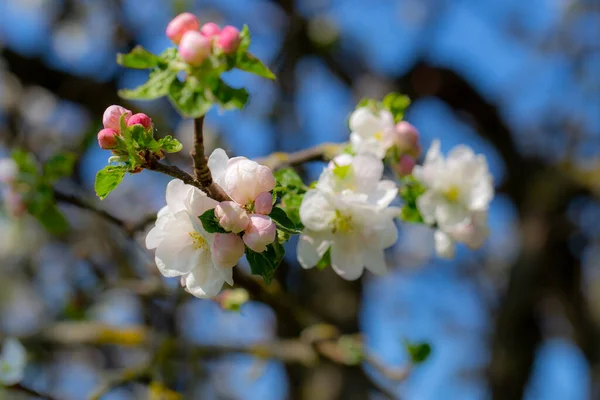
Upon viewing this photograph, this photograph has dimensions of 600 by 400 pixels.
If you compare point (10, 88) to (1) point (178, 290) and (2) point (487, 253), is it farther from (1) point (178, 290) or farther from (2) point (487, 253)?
(2) point (487, 253)

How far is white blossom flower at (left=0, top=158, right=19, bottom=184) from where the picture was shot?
1.47 metres

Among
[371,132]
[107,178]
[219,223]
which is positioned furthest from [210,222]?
[371,132]

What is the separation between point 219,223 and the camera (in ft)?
2.43

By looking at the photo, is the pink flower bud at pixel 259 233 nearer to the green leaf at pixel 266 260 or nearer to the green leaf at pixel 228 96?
the green leaf at pixel 266 260

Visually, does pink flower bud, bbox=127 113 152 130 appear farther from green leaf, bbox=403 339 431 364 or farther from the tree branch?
green leaf, bbox=403 339 431 364

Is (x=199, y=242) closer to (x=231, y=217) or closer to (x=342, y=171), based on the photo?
(x=231, y=217)

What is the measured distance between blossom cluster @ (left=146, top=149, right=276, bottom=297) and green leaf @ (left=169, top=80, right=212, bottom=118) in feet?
0.35

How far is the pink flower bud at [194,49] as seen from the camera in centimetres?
70

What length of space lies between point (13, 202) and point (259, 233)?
3.33ft

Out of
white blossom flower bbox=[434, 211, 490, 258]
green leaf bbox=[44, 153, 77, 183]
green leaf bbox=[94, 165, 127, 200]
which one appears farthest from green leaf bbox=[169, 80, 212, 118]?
green leaf bbox=[44, 153, 77, 183]

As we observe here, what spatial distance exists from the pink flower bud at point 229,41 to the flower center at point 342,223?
30 centimetres

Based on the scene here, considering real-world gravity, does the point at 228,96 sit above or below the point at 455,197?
below

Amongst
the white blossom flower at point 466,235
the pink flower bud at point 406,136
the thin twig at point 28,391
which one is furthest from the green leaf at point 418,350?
the thin twig at point 28,391

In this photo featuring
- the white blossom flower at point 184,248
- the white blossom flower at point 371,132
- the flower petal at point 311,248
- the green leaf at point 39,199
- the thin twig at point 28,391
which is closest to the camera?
the white blossom flower at point 184,248
